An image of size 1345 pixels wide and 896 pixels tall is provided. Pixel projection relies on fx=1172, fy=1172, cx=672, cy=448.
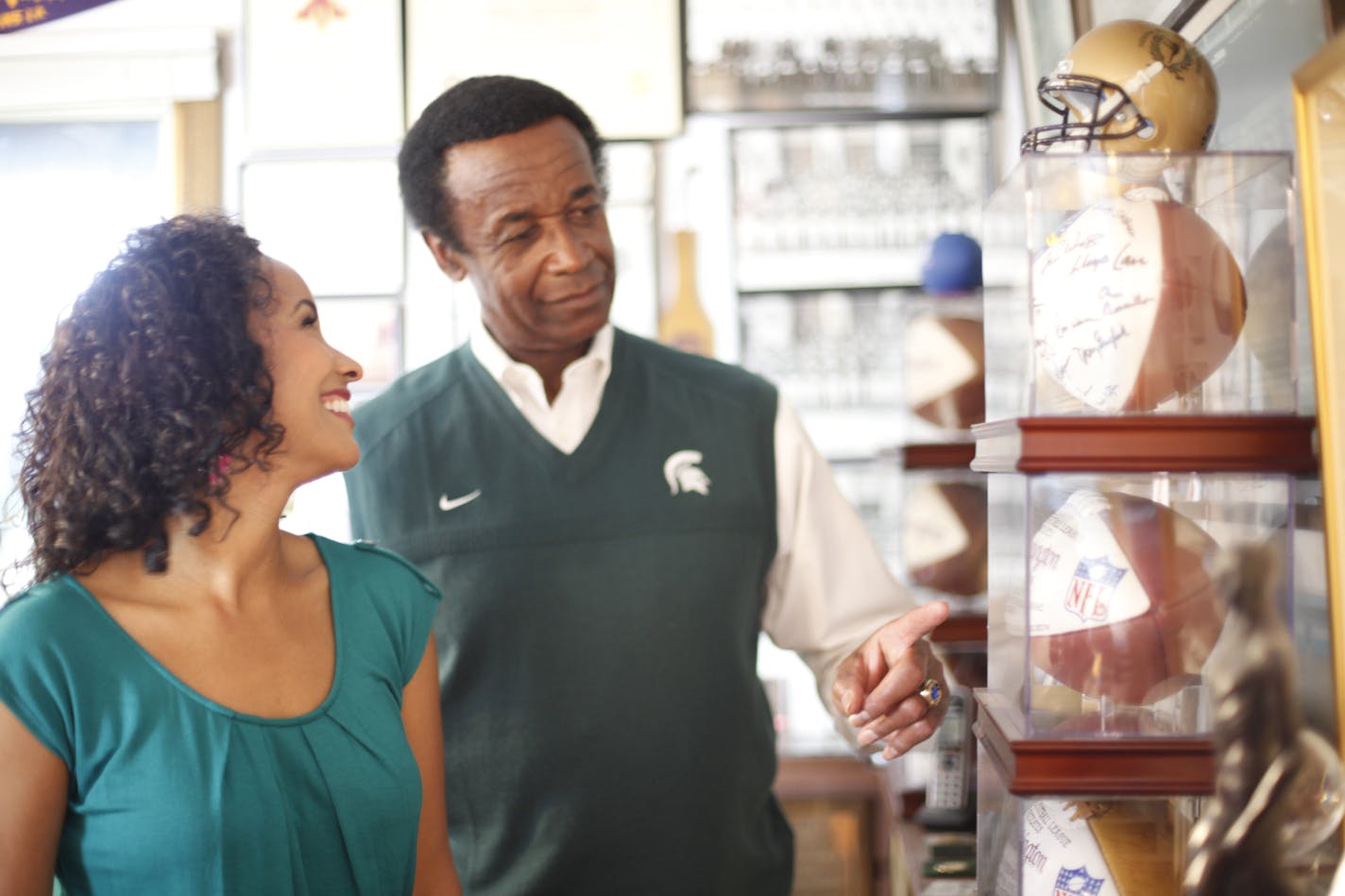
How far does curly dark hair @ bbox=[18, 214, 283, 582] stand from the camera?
46.3 inches

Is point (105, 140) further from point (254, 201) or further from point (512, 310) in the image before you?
point (512, 310)

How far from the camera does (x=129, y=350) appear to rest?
119 centimetres

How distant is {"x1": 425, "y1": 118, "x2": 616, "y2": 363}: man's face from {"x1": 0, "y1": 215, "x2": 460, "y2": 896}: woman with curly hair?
0.38m

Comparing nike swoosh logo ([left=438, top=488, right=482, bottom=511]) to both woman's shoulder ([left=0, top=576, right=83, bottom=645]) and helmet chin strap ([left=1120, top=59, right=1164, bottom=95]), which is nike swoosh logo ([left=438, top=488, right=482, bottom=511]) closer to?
woman's shoulder ([left=0, top=576, right=83, bottom=645])

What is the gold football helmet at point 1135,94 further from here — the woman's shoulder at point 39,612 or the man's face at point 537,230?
the woman's shoulder at point 39,612

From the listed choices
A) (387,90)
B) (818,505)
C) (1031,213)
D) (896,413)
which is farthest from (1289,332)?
(387,90)

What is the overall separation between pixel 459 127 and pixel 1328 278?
1.21 metres

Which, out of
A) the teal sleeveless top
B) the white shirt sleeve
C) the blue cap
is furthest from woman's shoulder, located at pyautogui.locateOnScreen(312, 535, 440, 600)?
the blue cap

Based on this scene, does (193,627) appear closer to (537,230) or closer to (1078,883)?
(537,230)

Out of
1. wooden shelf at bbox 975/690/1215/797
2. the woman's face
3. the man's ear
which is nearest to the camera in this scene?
wooden shelf at bbox 975/690/1215/797

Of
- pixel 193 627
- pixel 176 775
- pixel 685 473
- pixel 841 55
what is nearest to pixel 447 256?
pixel 685 473

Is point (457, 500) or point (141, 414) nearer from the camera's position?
point (141, 414)

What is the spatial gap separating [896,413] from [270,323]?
2150mm

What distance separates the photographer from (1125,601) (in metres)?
0.96
